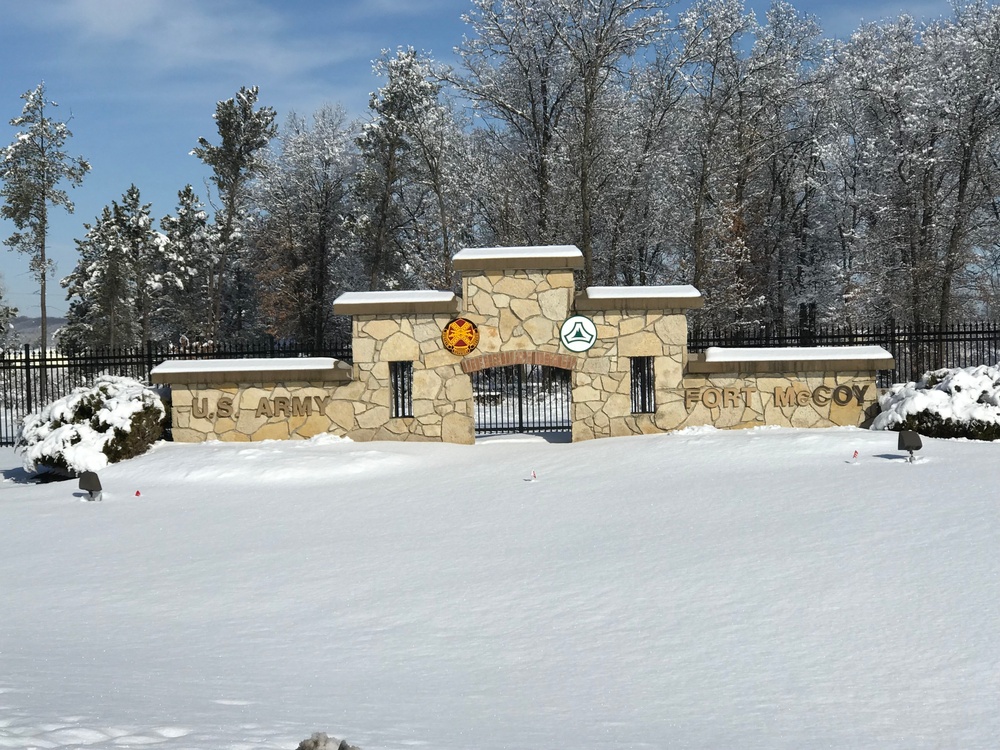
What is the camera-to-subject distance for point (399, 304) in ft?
57.8

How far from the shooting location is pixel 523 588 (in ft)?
29.0

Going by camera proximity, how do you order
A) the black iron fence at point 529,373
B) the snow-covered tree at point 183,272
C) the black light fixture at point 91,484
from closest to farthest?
the black light fixture at point 91,484 → the black iron fence at point 529,373 → the snow-covered tree at point 183,272

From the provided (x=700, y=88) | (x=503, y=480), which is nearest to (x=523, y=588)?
(x=503, y=480)

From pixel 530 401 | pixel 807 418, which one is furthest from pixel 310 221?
pixel 807 418

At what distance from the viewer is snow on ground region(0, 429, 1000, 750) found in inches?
225

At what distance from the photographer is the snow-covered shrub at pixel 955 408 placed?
15289 mm

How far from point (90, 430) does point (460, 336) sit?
681cm

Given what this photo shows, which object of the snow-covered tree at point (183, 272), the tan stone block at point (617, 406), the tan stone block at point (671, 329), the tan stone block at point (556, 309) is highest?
the snow-covered tree at point (183, 272)

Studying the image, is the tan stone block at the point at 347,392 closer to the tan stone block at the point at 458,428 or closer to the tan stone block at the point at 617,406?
the tan stone block at the point at 458,428

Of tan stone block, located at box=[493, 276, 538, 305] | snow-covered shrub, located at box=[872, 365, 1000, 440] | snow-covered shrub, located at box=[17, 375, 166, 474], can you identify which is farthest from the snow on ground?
tan stone block, located at box=[493, 276, 538, 305]

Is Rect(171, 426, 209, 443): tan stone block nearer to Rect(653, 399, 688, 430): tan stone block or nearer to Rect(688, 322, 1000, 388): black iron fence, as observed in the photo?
Rect(653, 399, 688, 430): tan stone block

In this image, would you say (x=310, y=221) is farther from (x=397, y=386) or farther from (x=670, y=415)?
(x=670, y=415)

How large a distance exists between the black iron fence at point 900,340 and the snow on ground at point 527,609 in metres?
6.04

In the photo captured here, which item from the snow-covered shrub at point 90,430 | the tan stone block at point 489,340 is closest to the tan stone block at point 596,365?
the tan stone block at point 489,340
